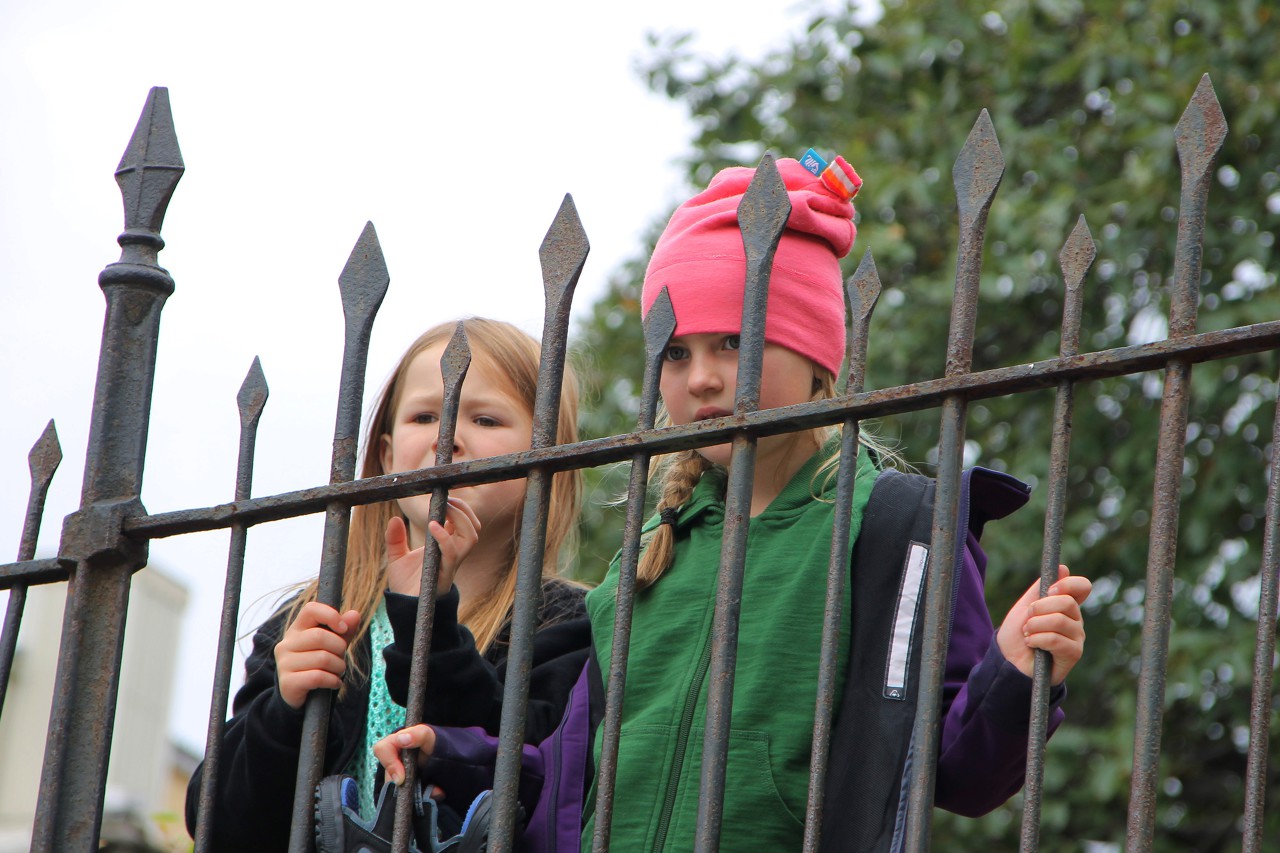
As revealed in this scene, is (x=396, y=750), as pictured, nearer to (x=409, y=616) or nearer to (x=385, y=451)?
(x=409, y=616)

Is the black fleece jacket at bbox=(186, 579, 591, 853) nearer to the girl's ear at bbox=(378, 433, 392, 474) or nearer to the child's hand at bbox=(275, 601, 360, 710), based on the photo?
the child's hand at bbox=(275, 601, 360, 710)

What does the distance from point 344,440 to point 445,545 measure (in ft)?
0.60

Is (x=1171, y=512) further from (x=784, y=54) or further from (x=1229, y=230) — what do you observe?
(x=784, y=54)

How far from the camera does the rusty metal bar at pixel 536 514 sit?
166cm

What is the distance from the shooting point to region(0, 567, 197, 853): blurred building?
18.4m

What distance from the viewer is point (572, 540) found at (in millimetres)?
2953

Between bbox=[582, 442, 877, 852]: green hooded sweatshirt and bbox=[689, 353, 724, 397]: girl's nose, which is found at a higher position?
bbox=[689, 353, 724, 397]: girl's nose

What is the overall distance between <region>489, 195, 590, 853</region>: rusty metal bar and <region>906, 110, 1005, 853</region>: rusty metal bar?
43 cm

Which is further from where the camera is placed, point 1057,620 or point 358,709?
point 358,709

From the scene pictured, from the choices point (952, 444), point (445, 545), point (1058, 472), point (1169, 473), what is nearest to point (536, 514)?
point (445, 545)

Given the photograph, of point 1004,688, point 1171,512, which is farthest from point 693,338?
point 1171,512

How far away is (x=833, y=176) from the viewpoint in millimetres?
2322

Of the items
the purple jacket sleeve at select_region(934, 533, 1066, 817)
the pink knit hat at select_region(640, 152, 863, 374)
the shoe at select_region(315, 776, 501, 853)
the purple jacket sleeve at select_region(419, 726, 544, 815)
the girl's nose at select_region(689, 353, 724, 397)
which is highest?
the pink knit hat at select_region(640, 152, 863, 374)

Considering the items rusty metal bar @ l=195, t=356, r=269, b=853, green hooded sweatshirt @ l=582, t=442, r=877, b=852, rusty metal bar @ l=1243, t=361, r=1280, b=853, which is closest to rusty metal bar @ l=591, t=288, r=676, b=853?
green hooded sweatshirt @ l=582, t=442, r=877, b=852
